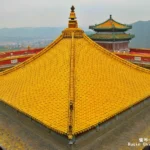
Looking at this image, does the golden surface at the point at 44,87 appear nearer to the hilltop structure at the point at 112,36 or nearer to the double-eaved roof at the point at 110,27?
the hilltop structure at the point at 112,36

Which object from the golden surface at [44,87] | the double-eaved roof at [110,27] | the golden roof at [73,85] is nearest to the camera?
the golden roof at [73,85]

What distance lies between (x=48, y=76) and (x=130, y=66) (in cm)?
501

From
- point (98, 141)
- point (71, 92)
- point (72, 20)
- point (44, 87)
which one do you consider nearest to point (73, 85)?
point (71, 92)

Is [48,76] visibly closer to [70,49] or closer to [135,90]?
[70,49]

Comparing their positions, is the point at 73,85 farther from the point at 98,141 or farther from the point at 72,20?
the point at 72,20

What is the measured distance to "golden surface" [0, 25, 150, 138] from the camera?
945 cm

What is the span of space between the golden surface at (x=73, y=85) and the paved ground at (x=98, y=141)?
160 centimetres

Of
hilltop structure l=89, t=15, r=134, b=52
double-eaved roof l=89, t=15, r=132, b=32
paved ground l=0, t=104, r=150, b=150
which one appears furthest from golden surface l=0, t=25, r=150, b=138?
double-eaved roof l=89, t=15, r=132, b=32

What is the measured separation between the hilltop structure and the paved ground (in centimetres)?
1482

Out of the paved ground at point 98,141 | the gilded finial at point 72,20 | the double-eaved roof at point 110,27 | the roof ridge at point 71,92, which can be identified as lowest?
the paved ground at point 98,141

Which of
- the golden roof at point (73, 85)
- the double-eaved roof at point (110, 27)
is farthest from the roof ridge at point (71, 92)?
the double-eaved roof at point (110, 27)

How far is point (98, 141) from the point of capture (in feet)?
35.4

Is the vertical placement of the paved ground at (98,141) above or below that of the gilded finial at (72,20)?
below

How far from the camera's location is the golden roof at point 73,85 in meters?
9.39
